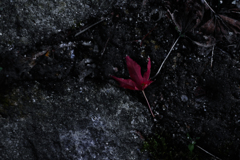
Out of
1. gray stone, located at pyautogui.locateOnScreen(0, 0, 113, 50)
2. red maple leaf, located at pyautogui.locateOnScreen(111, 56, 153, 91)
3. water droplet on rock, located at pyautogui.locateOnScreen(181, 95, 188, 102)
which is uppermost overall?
gray stone, located at pyautogui.locateOnScreen(0, 0, 113, 50)

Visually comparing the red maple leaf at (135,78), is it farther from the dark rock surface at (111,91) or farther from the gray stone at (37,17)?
the gray stone at (37,17)

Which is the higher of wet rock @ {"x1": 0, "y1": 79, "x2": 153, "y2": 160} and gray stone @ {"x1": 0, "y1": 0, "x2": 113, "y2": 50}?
gray stone @ {"x1": 0, "y1": 0, "x2": 113, "y2": 50}

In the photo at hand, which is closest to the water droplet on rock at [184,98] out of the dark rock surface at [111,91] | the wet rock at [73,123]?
the dark rock surface at [111,91]

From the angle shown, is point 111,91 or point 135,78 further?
point 111,91

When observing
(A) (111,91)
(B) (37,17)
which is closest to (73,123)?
(A) (111,91)

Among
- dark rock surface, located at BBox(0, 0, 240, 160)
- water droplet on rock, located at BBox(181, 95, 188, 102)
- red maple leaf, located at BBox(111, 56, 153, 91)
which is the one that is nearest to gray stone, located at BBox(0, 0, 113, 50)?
dark rock surface, located at BBox(0, 0, 240, 160)

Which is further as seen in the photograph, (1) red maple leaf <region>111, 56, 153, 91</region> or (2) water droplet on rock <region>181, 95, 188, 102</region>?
(2) water droplet on rock <region>181, 95, 188, 102</region>

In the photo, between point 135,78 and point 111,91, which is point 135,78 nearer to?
point 135,78

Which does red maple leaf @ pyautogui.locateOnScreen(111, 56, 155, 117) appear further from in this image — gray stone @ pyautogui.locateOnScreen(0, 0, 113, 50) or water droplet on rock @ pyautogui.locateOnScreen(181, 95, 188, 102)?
gray stone @ pyautogui.locateOnScreen(0, 0, 113, 50)

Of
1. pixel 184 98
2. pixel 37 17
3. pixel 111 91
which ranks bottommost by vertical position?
pixel 184 98
